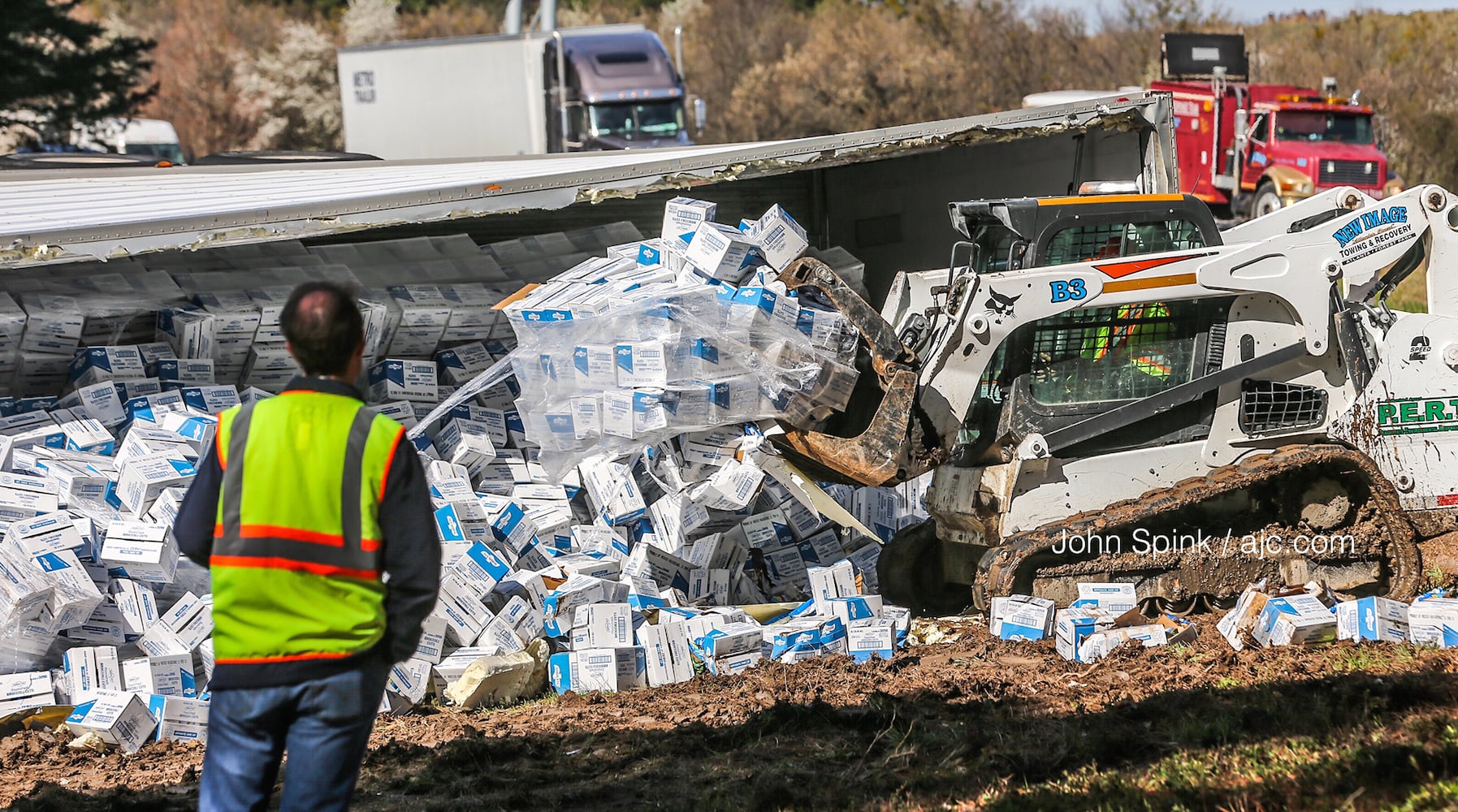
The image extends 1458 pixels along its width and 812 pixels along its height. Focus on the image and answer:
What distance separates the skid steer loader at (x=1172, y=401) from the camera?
21.2 feet

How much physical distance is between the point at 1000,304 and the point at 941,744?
2328 mm

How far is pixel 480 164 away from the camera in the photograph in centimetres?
823

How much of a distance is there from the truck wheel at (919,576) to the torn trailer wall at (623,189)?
2167mm

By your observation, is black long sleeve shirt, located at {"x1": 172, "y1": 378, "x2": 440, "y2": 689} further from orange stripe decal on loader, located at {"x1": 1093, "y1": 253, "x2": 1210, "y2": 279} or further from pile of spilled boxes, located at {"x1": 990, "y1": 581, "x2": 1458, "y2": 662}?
orange stripe decal on loader, located at {"x1": 1093, "y1": 253, "x2": 1210, "y2": 279}

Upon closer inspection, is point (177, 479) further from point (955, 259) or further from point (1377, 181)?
point (1377, 181)

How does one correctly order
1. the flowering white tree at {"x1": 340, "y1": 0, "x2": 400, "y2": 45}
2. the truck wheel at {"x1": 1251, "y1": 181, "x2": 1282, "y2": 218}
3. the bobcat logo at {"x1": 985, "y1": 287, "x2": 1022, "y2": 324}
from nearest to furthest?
the bobcat logo at {"x1": 985, "y1": 287, "x2": 1022, "y2": 324}
the truck wheel at {"x1": 1251, "y1": 181, "x2": 1282, "y2": 218}
the flowering white tree at {"x1": 340, "y1": 0, "x2": 400, "y2": 45}

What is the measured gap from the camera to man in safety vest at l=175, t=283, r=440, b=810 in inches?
119

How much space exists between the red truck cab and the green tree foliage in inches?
812

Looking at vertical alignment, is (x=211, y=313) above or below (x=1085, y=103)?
below


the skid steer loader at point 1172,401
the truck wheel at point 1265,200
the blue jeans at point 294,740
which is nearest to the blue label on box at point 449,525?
the skid steer loader at point 1172,401

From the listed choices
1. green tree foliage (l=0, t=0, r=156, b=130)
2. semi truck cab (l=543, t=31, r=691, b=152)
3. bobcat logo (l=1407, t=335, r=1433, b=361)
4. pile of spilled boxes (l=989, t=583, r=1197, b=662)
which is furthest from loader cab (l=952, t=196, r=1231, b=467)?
green tree foliage (l=0, t=0, r=156, b=130)

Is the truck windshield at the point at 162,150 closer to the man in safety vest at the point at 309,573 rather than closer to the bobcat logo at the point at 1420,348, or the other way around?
the bobcat logo at the point at 1420,348

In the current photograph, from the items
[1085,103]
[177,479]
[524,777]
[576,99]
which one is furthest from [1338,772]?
[576,99]

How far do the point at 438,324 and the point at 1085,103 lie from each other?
401 cm
